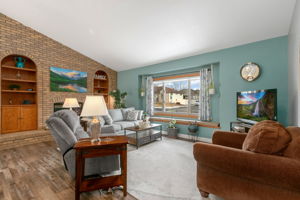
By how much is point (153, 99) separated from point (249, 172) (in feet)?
15.2

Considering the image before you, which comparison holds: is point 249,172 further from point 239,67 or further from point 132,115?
point 132,115

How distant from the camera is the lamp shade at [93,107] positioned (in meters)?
1.70

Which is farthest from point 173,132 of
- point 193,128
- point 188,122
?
point 193,128

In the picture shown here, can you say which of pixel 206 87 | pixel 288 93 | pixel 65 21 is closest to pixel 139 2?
pixel 65 21

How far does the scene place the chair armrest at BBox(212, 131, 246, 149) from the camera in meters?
1.92

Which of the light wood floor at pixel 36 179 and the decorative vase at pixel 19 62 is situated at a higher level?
the decorative vase at pixel 19 62

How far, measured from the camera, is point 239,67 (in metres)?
3.31

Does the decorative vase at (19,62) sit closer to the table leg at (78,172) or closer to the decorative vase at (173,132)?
the table leg at (78,172)

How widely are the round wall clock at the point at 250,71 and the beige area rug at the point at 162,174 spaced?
7.31ft

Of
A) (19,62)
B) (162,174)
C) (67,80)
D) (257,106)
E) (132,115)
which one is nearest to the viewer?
(162,174)

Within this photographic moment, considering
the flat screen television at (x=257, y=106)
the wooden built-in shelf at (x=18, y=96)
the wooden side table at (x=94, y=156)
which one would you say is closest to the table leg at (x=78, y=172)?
the wooden side table at (x=94, y=156)

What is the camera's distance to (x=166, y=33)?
327cm

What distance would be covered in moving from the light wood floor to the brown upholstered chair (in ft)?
3.30

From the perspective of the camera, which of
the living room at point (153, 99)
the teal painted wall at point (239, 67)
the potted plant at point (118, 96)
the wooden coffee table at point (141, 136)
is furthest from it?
the potted plant at point (118, 96)
